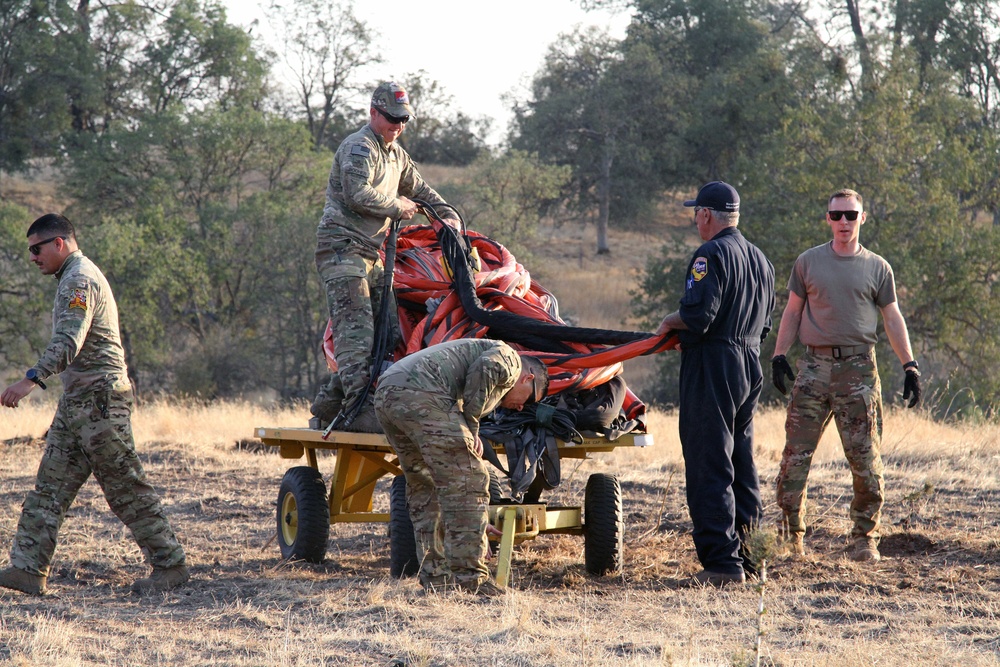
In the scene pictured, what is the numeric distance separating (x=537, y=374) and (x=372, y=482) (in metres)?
2.15

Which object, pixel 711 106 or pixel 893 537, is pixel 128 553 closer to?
pixel 893 537

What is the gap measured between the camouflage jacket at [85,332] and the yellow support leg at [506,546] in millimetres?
→ 2302

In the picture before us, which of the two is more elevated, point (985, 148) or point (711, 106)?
point (711, 106)

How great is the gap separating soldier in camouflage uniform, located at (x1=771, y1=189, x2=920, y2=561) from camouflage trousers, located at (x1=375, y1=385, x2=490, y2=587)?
219 cm

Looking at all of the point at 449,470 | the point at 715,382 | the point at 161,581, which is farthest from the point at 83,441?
the point at 715,382

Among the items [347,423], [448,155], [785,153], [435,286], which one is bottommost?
[347,423]

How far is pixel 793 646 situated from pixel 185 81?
3720cm

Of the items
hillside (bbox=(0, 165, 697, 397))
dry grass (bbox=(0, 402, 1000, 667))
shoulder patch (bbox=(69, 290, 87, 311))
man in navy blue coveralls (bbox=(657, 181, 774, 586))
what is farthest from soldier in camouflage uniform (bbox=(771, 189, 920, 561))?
hillside (bbox=(0, 165, 697, 397))

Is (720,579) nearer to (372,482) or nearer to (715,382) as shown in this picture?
(715,382)

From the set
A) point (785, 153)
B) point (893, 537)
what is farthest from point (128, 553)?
point (785, 153)

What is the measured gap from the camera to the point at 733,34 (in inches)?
1754

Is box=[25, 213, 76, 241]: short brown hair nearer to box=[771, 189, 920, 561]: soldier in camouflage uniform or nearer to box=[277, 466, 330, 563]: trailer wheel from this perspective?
box=[277, 466, 330, 563]: trailer wheel

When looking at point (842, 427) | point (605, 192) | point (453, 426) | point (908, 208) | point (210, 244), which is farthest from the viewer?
point (605, 192)

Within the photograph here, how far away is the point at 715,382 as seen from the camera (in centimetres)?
620
